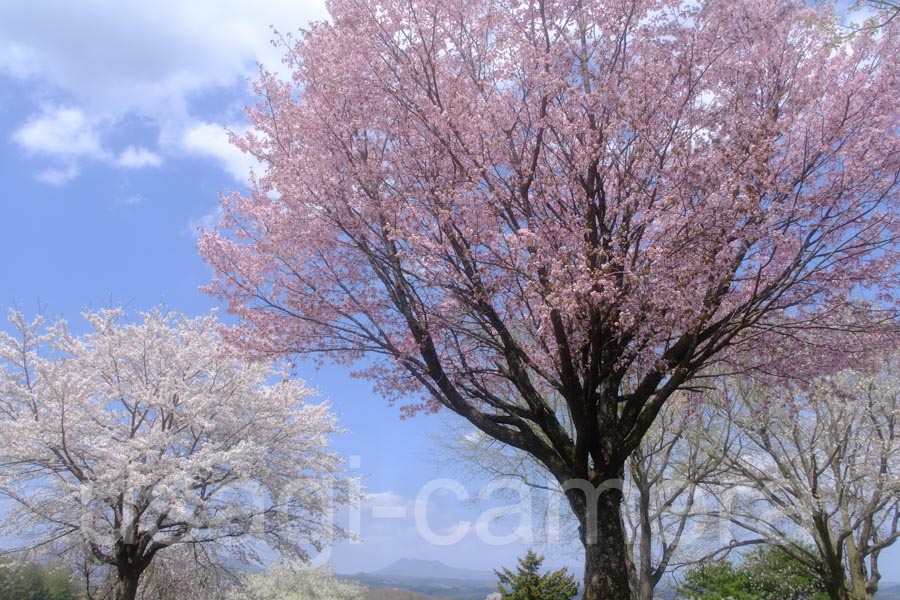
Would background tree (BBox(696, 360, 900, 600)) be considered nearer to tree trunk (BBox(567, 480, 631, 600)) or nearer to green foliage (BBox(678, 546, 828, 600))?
green foliage (BBox(678, 546, 828, 600))

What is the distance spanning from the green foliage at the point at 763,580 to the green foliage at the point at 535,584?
772 cm

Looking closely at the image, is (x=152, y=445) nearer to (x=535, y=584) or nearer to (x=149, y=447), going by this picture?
(x=149, y=447)

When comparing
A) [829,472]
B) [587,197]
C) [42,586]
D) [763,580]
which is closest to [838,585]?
[829,472]

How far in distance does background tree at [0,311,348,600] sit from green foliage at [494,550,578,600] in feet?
17.0

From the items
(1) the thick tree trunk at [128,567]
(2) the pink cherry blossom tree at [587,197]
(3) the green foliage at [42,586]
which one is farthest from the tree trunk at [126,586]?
(3) the green foliage at [42,586]

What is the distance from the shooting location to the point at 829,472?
16.4m

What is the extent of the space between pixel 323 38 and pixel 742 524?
1597 cm

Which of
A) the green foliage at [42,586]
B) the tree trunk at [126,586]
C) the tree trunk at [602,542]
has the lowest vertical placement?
the green foliage at [42,586]

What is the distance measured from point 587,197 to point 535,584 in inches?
490

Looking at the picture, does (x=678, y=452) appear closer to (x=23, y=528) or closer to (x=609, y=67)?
(x=609, y=67)

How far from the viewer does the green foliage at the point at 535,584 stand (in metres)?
15.6

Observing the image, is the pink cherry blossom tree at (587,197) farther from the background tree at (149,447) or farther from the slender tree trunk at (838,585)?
the slender tree trunk at (838,585)

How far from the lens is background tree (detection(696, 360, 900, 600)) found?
49.8 feet

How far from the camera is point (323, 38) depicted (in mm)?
7695
